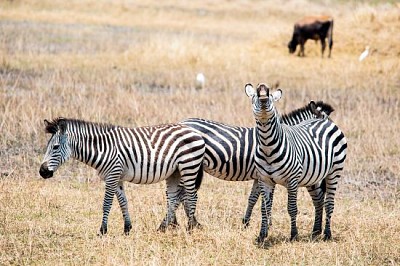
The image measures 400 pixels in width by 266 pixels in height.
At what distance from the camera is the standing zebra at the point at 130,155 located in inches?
318

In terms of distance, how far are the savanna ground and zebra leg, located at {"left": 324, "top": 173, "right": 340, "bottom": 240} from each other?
0.16 m

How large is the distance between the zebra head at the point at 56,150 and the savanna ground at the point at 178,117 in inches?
29.3

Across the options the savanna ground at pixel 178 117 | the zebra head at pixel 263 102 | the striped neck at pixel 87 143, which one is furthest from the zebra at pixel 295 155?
the striped neck at pixel 87 143

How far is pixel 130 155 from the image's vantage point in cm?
827

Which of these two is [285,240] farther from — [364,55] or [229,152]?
[364,55]

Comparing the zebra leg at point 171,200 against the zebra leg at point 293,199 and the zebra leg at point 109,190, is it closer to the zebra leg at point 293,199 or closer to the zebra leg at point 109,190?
the zebra leg at point 109,190

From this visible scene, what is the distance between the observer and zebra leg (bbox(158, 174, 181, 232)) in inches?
335

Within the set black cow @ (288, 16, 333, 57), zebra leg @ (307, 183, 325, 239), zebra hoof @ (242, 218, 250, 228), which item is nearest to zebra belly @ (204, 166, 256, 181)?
zebra hoof @ (242, 218, 250, 228)

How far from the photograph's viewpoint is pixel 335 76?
2167cm

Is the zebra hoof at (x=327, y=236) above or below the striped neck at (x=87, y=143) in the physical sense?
below

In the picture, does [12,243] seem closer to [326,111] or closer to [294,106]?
[326,111]

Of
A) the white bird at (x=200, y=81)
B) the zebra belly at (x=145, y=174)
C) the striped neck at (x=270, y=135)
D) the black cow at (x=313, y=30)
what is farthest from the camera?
the black cow at (x=313, y=30)

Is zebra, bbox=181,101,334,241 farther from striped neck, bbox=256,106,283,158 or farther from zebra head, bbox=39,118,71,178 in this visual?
zebra head, bbox=39,118,71,178

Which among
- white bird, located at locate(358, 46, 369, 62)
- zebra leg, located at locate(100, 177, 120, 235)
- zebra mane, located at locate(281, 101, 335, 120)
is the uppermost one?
white bird, located at locate(358, 46, 369, 62)
